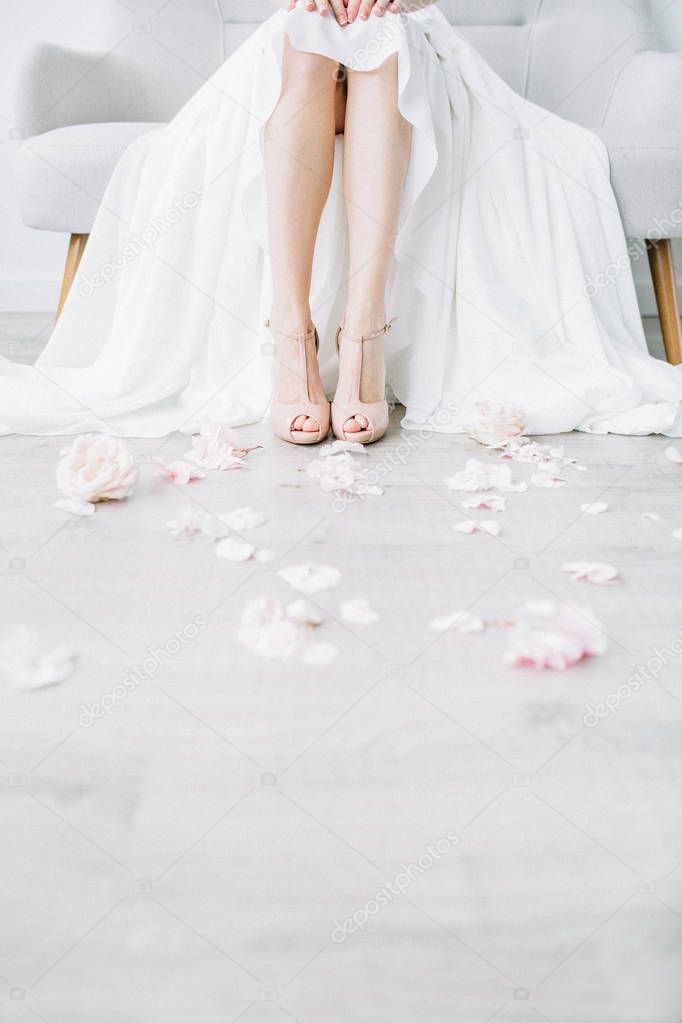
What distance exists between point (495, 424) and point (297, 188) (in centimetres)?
45

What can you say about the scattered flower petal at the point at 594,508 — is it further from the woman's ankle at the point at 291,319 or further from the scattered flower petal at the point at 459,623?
the woman's ankle at the point at 291,319

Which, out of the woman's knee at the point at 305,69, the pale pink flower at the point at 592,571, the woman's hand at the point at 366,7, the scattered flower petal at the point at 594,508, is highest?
the woman's hand at the point at 366,7

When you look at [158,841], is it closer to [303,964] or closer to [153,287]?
[303,964]

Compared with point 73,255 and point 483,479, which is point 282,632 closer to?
point 483,479

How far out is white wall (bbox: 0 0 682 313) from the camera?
2297 millimetres

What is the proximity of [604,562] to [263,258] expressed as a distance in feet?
2.74

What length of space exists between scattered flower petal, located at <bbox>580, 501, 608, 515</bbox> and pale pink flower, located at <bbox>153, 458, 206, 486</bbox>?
49 centimetres

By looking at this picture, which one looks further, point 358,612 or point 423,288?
point 423,288

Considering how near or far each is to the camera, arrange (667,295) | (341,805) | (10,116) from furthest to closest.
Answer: (10,116) < (667,295) < (341,805)

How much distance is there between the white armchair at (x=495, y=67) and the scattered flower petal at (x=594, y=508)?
78cm

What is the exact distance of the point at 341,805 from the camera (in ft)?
1.88

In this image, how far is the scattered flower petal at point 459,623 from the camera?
2.53 ft

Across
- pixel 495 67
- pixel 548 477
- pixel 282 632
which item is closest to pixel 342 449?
pixel 548 477

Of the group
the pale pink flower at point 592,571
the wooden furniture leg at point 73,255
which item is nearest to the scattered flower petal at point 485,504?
the pale pink flower at point 592,571
